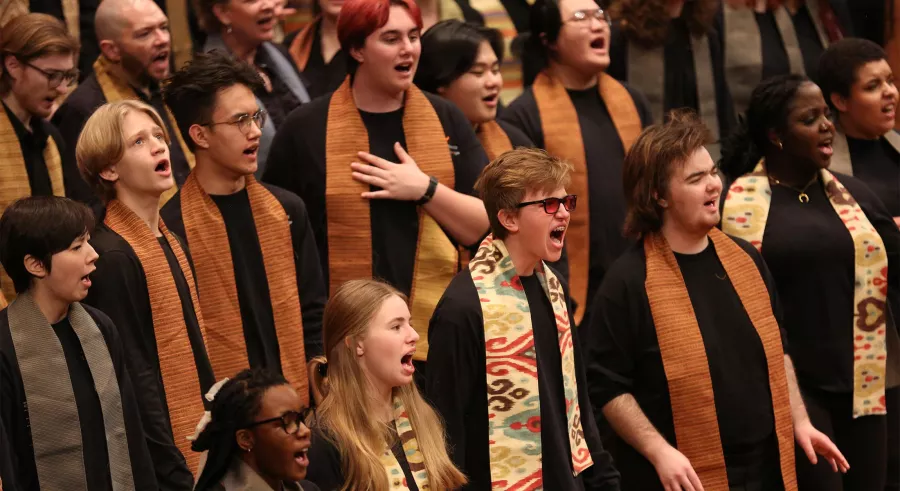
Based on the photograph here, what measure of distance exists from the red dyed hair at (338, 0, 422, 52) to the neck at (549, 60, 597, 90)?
3.76 feet

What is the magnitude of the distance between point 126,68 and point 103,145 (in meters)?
1.14

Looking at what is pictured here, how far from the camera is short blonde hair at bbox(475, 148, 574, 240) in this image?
4.39 m

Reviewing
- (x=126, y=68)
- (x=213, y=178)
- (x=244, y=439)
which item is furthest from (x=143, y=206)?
(x=126, y=68)

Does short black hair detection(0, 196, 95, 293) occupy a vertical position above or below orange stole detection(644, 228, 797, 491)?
above

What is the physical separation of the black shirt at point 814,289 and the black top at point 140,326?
6.98 ft

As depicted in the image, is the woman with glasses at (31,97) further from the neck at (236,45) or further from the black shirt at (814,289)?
the black shirt at (814,289)

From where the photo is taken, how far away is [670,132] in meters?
4.98

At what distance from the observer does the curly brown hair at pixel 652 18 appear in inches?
266

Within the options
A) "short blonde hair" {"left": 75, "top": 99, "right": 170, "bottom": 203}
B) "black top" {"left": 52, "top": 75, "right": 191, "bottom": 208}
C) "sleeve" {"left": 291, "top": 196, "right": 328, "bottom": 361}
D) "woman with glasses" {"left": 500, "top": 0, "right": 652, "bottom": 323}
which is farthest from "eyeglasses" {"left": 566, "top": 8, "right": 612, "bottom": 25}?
"short blonde hair" {"left": 75, "top": 99, "right": 170, "bottom": 203}

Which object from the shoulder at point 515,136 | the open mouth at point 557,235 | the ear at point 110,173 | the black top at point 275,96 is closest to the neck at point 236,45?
the black top at point 275,96

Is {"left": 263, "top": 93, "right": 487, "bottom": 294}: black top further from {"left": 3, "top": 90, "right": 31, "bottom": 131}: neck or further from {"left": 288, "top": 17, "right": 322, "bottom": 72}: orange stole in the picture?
{"left": 288, "top": 17, "right": 322, "bottom": 72}: orange stole

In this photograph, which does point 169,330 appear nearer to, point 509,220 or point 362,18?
point 509,220

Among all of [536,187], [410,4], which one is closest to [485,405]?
[536,187]

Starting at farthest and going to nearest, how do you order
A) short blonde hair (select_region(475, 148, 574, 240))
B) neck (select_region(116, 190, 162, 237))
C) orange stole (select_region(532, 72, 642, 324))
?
orange stole (select_region(532, 72, 642, 324)) → neck (select_region(116, 190, 162, 237)) → short blonde hair (select_region(475, 148, 574, 240))
